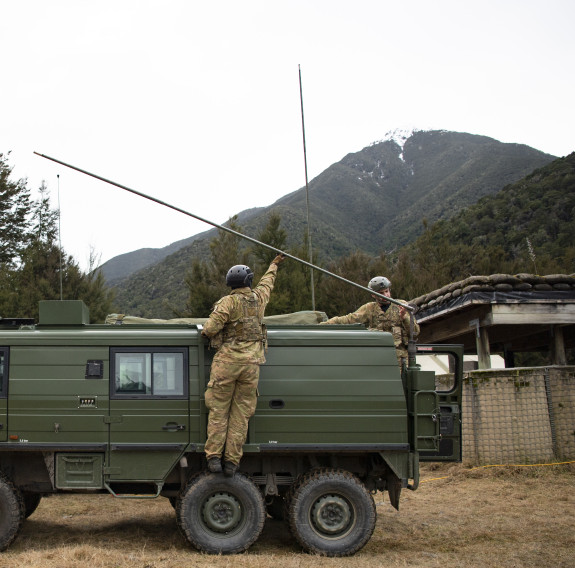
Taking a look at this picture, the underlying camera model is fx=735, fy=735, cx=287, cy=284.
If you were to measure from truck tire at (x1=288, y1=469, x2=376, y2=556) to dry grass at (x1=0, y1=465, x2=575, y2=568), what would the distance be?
0.19 metres

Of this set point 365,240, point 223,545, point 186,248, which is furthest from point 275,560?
point 365,240

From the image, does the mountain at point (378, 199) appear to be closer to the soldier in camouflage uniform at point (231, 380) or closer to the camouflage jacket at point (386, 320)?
the camouflage jacket at point (386, 320)

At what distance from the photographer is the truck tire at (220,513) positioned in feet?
23.0

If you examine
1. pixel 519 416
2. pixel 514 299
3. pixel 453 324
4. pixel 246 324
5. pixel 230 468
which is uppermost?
pixel 514 299

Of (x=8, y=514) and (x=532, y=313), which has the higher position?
(x=532, y=313)

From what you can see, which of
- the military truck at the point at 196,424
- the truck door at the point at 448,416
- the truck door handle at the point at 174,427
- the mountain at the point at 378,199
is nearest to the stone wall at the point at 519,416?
the truck door at the point at 448,416

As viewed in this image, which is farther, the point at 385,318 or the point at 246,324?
the point at 385,318

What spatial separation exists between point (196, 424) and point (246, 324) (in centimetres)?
110

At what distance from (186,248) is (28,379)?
190 feet

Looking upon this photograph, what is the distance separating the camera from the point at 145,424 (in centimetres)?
718

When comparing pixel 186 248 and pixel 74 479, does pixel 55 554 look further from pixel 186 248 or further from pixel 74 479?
pixel 186 248

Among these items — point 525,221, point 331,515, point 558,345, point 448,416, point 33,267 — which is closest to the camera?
point 331,515

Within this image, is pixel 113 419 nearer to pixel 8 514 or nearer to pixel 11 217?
pixel 8 514

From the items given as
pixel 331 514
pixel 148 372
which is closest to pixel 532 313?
pixel 331 514
